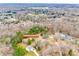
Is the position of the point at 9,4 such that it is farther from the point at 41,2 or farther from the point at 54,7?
the point at 54,7

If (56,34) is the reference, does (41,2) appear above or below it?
above

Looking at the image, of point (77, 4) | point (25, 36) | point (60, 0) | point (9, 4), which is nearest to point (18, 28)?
point (25, 36)

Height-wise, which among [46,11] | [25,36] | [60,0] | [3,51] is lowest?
[3,51]

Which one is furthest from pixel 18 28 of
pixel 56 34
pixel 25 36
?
pixel 56 34

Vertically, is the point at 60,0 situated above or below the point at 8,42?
above

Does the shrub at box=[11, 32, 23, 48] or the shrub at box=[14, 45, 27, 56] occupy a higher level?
the shrub at box=[11, 32, 23, 48]

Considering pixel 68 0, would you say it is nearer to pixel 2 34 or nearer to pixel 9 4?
pixel 9 4

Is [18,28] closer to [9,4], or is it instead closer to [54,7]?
[9,4]

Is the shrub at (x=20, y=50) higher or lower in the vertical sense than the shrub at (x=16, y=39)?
lower
